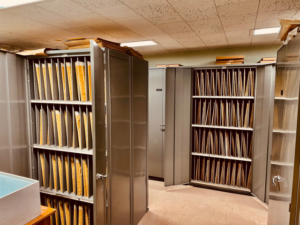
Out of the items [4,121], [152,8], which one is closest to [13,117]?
[4,121]

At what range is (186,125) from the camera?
3.58m

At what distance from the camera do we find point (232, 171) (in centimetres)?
352

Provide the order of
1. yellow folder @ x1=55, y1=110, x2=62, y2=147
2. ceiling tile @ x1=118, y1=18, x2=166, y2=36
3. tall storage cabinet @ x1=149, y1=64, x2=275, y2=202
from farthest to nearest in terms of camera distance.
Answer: tall storage cabinet @ x1=149, y1=64, x2=275, y2=202 → ceiling tile @ x1=118, y1=18, x2=166, y2=36 → yellow folder @ x1=55, y1=110, x2=62, y2=147

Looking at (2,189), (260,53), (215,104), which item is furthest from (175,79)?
(2,189)

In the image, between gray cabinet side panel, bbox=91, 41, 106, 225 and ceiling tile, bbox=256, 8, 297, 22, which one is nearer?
gray cabinet side panel, bbox=91, 41, 106, 225

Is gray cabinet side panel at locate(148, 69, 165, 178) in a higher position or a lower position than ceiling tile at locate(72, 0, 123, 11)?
lower

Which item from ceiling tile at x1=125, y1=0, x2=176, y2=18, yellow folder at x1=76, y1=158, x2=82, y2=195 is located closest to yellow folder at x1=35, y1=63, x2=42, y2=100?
yellow folder at x1=76, y1=158, x2=82, y2=195

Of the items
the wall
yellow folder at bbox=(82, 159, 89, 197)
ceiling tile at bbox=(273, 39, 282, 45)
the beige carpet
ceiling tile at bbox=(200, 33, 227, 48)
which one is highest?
ceiling tile at bbox=(273, 39, 282, 45)

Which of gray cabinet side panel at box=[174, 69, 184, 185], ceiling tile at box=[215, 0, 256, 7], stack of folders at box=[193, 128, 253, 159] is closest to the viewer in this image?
ceiling tile at box=[215, 0, 256, 7]

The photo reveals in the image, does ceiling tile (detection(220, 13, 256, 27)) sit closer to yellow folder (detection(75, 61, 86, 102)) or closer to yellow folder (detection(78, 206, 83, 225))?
yellow folder (detection(75, 61, 86, 102))

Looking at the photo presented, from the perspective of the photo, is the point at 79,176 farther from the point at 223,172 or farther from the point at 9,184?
the point at 223,172

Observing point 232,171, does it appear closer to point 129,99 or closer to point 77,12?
point 129,99

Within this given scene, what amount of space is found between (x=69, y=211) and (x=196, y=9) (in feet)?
7.99

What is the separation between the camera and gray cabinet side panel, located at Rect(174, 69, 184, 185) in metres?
3.49
